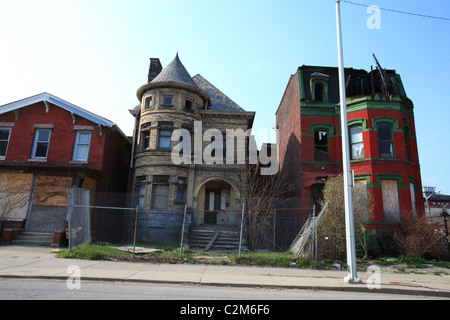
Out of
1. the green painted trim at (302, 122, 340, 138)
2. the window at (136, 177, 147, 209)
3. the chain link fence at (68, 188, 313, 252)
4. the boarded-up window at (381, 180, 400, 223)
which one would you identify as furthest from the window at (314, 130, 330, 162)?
the window at (136, 177, 147, 209)

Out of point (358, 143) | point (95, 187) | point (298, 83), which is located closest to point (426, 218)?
point (358, 143)

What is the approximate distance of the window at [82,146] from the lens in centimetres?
1892

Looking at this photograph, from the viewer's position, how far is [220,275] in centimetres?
879

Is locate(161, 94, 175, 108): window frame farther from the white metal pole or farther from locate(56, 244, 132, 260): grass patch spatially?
the white metal pole

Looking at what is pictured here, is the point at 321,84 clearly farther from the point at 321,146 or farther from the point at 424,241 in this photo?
the point at 424,241

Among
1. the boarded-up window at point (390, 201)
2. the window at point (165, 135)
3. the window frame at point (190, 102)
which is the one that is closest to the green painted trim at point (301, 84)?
the boarded-up window at point (390, 201)

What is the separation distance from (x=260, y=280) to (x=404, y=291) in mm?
3713

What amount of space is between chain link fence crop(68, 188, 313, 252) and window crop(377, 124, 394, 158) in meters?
5.09

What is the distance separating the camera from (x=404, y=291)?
7.66m

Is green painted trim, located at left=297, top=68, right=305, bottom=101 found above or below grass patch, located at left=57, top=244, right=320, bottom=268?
above

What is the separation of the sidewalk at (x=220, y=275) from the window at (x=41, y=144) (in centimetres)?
985

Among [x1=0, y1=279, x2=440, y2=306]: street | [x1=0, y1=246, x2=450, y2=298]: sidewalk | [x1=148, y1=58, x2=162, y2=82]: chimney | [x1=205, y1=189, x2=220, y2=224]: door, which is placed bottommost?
[x1=0, y1=279, x2=440, y2=306]: street

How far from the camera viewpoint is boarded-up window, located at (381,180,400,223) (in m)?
15.7

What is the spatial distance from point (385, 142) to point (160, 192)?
551 inches
